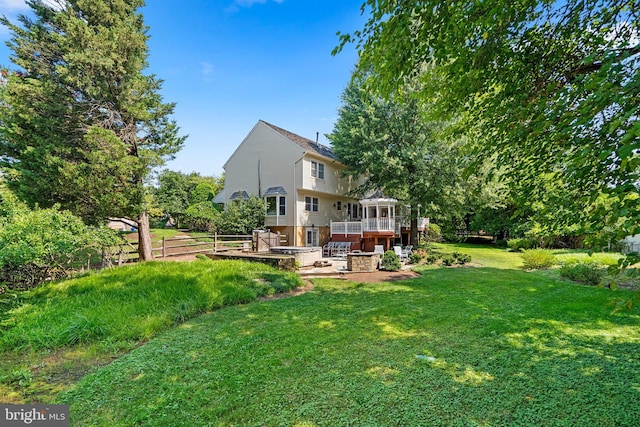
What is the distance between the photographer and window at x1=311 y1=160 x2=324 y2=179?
20.0 m

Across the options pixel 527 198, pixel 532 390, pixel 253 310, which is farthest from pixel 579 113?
pixel 253 310

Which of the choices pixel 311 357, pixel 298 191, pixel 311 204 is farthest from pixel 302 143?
pixel 311 357

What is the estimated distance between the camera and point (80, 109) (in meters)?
11.0

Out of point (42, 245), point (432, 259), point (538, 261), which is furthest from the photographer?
point (432, 259)

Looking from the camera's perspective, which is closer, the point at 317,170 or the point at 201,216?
the point at 317,170

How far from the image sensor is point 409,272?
38.8ft

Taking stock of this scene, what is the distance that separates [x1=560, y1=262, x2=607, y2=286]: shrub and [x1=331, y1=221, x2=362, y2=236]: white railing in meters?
10.8

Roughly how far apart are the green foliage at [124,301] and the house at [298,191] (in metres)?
10.4

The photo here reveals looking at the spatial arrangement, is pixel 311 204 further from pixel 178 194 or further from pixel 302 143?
pixel 178 194

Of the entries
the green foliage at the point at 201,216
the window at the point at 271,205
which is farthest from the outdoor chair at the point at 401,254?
the green foliage at the point at 201,216

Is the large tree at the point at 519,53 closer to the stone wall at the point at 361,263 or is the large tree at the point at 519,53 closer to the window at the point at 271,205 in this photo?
the stone wall at the point at 361,263

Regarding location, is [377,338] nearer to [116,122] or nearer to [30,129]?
[116,122]

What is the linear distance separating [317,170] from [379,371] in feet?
57.3

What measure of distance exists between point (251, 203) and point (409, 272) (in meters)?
11.9
